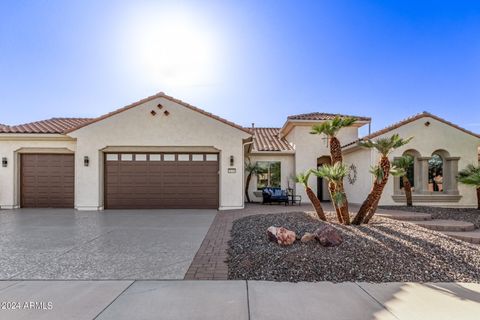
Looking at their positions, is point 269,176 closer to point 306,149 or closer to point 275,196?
point 275,196

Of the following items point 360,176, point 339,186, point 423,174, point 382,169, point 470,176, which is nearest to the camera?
point 382,169

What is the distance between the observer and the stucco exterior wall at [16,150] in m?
13.1

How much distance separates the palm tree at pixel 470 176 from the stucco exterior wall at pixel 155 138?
33.4 feet

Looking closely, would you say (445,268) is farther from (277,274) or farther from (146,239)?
(146,239)

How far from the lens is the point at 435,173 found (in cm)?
1417

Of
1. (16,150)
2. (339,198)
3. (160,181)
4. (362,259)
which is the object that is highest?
(16,150)

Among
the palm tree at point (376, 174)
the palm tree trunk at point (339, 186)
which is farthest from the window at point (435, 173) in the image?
the palm tree trunk at point (339, 186)

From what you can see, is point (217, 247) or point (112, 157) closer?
point (217, 247)

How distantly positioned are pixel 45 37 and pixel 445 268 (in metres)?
15.5

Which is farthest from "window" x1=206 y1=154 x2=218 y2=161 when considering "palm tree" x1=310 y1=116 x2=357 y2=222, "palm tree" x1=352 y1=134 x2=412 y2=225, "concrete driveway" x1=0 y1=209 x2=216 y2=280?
"palm tree" x1=352 y1=134 x2=412 y2=225

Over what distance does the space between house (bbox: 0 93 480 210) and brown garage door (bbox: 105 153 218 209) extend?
0.16 ft

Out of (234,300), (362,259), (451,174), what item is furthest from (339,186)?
(451,174)

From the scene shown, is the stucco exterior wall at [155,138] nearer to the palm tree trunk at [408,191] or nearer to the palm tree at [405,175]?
the palm tree at [405,175]

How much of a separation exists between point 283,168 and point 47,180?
1294 centimetres
